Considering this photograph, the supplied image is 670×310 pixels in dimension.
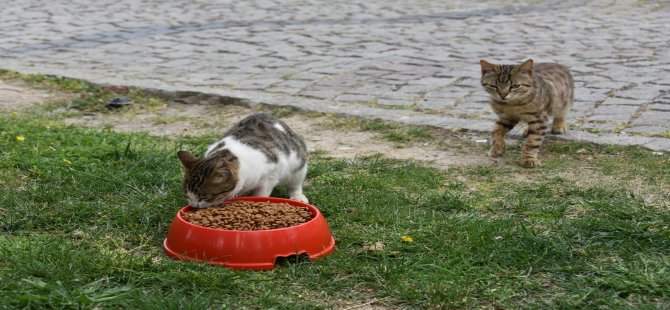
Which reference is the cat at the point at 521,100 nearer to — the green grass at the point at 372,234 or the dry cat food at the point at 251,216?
the green grass at the point at 372,234

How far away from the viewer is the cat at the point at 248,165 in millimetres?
5423

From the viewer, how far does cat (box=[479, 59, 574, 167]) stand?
7.30 m

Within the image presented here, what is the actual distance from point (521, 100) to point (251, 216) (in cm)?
311

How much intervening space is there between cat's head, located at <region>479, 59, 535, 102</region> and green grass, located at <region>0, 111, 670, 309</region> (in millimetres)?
609

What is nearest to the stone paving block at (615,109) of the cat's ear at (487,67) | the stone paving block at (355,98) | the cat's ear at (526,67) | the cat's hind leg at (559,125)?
the cat's hind leg at (559,125)

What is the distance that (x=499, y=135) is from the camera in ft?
24.3

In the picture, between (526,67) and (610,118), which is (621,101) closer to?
(610,118)

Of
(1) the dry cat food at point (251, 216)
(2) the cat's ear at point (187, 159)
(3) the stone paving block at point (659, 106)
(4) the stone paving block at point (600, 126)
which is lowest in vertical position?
(4) the stone paving block at point (600, 126)

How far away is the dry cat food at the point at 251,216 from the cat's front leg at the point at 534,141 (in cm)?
246

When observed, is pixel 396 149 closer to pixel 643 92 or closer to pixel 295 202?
pixel 295 202

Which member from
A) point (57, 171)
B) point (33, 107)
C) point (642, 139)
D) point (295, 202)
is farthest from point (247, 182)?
point (33, 107)

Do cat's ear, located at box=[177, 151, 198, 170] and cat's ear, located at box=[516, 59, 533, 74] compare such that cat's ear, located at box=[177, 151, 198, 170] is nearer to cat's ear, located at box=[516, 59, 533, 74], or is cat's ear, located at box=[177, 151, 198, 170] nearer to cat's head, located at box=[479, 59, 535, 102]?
cat's head, located at box=[479, 59, 535, 102]

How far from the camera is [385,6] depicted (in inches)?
656

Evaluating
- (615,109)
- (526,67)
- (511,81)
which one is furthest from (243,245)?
(615,109)
